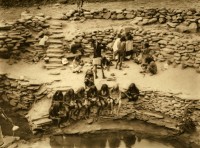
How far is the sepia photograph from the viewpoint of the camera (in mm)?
15164

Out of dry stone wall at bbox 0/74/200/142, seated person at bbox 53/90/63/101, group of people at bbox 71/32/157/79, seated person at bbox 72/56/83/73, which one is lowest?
dry stone wall at bbox 0/74/200/142

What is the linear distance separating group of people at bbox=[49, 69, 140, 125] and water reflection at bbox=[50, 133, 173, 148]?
31.1 inches

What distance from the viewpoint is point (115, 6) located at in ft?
65.3

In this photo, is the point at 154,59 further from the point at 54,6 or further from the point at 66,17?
the point at 54,6

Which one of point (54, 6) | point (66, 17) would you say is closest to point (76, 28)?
point (66, 17)

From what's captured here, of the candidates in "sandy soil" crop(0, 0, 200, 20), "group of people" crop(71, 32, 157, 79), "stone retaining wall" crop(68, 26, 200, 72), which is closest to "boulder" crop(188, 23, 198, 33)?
"stone retaining wall" crop(68, 26, 200, 72)

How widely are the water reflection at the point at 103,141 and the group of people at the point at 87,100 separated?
0.79 m

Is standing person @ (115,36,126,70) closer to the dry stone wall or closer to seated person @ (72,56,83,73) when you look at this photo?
seated person @ (72,56,83,73)

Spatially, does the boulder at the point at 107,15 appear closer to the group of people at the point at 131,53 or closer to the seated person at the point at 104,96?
the group of people at the point at 131,53

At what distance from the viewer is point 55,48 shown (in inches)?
729

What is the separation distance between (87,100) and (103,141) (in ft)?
5.84

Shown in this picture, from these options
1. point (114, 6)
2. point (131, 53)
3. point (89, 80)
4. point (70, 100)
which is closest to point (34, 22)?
point (114, 6)

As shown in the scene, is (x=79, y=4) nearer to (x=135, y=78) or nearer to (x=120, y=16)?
(x=120, y=16)

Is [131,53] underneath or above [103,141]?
above
